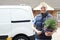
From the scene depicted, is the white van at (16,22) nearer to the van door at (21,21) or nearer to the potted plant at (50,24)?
the van door at (21,21)

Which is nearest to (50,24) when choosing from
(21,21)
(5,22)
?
(21,21)

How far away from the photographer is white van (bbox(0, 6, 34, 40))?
1183cm

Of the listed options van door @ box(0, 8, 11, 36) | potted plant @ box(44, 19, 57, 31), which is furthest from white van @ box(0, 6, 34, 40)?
potted plant @ box(44, 19, 57, 31)

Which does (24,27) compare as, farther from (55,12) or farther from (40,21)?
(55,12)

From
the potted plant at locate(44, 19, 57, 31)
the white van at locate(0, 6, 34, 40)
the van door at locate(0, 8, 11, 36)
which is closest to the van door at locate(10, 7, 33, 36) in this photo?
the white van at locate(0, 6, 34, 40)

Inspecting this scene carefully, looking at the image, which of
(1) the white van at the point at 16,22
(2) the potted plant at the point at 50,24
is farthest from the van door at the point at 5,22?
(2) the potted plant at the point at 50,24

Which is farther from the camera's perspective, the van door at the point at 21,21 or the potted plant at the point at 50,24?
the van door at the point at 21,21

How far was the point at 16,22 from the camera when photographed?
39.2 ft

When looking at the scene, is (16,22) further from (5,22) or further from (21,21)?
(5,22)

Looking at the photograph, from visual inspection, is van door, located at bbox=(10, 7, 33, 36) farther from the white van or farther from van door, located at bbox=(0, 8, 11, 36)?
van door, located at bbox=(0, 8, 11, 36)

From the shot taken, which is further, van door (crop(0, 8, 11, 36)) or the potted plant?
van door (crop(0, 8, 11, 36))

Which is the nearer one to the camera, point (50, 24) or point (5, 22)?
point (50, 24)

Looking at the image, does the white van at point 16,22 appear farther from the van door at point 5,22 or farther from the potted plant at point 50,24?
the potted plant at point 50,24

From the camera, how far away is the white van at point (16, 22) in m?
11.8
